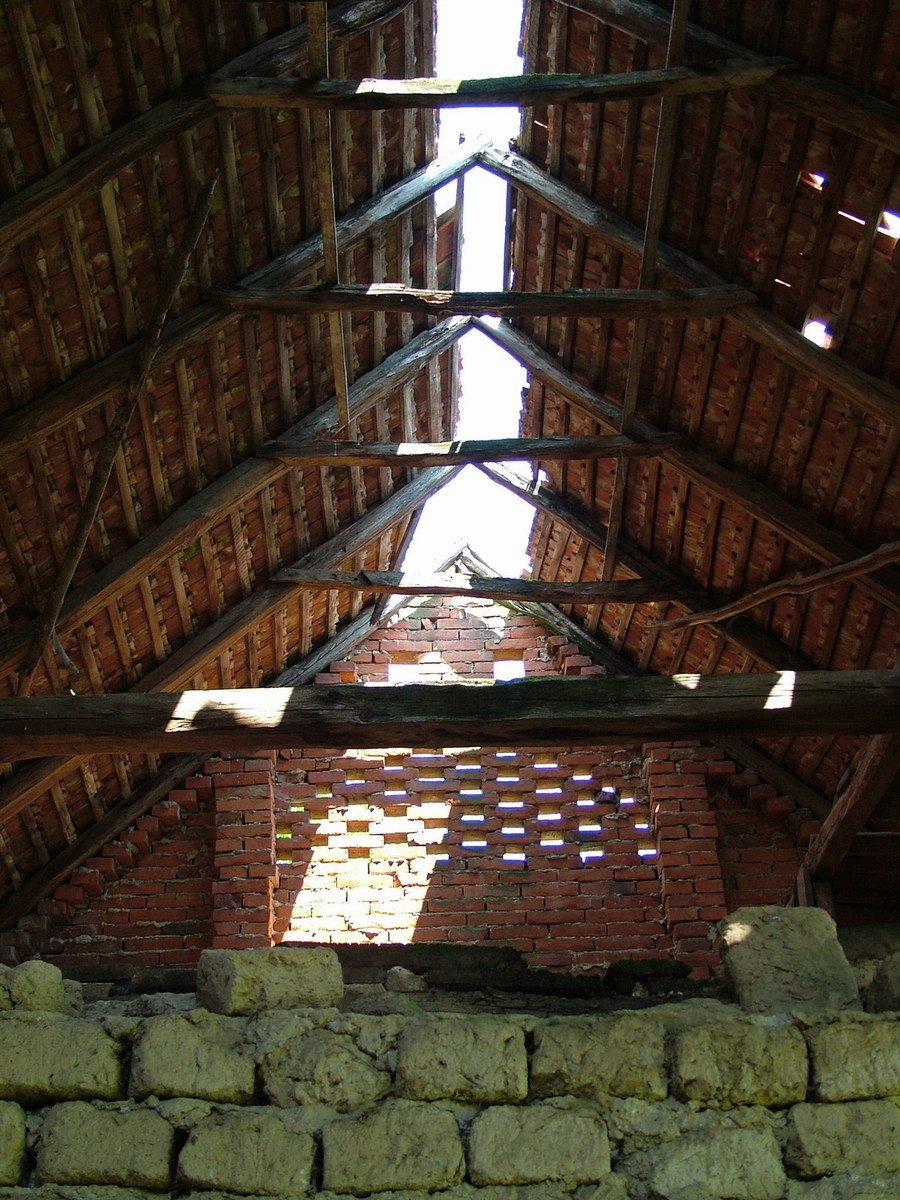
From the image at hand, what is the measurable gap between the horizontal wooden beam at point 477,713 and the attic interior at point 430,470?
0.01 metres

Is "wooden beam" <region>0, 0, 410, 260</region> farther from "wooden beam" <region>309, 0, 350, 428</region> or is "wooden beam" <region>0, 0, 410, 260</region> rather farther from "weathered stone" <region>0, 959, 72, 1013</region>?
"weathered stone" <region>0, 959, 72, 1013</region>

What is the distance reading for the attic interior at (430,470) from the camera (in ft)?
16.0

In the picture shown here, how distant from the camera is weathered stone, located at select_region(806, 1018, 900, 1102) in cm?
287

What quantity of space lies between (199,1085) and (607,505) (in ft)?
16.5

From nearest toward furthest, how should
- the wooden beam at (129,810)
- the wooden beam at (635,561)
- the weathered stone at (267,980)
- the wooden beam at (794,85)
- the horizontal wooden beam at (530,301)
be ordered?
the weathered stone at (267,980) → the wooden beam at (794,85) → the horizontal wooden beam at (530,301) → the wooden beam at (635,561) → the wooden beam at (129,810)

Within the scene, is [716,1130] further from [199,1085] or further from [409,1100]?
[199,1085]

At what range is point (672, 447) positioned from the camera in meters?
6.61

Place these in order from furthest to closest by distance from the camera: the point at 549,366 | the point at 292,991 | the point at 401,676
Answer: the point at 401,676
the point at 549,366
the point at 292,991

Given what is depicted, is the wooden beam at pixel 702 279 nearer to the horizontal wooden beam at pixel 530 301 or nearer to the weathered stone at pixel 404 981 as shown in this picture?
the horizontal wooden beam at pixel 530 301

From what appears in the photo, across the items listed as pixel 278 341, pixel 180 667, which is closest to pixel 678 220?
pixel 278 341

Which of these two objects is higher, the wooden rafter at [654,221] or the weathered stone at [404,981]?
the wooden rafter at [654,221]

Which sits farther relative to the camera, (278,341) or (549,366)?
(549,366)

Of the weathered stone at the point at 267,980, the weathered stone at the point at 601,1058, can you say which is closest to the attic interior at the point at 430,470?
the weathered stone at the point at 267,980

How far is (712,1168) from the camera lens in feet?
9.07
